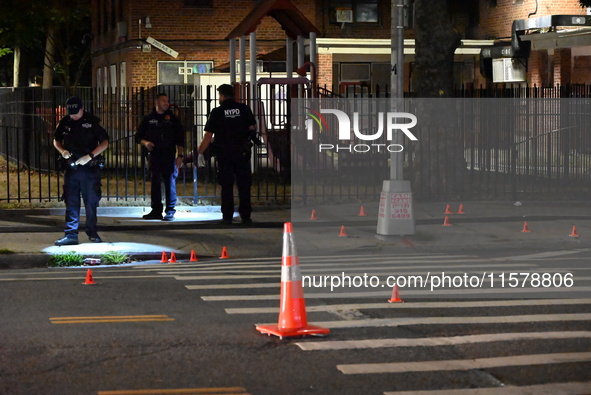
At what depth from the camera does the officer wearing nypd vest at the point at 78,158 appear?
14.3 m

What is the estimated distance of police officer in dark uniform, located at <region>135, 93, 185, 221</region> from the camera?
16.9m

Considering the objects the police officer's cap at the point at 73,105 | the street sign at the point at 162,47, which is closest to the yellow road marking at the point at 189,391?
the police officer's cap at the point at 73,105

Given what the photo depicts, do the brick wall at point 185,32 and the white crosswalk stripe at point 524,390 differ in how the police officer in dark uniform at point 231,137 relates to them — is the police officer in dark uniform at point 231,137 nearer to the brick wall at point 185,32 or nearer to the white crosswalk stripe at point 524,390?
the white crosswalk stripe at point 524,390

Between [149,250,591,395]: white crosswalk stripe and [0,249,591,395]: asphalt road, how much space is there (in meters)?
0.02

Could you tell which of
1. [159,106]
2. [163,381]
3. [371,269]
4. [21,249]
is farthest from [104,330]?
[159,106]

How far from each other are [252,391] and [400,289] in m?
4.13

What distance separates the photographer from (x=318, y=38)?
127 feet

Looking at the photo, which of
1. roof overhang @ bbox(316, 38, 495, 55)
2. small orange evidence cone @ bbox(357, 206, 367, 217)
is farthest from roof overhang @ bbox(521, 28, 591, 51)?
small orange evidence cone @ bbox(357, 206, 367, 217)

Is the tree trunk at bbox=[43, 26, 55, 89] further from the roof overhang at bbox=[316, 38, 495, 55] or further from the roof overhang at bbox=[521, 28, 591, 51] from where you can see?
the roof overhang at bbox=[521, 28, 591, 51]

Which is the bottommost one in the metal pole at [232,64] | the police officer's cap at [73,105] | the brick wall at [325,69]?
the police officer's cap at [73,105]

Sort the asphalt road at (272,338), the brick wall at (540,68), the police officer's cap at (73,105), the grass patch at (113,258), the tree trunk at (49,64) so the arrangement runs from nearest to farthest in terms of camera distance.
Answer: the asphalt road at (272,338) < the grass patch at (113,258) < the police officer's cap at (73,105) < the brick wall at (540,68) < the tree trunk at (49,64)

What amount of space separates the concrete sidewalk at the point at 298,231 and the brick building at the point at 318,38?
19.3m

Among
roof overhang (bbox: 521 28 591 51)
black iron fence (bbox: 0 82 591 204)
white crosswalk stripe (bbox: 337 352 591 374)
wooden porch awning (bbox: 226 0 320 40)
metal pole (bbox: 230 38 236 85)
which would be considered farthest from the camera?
roof overhang (bbox: 521 28 591 51)

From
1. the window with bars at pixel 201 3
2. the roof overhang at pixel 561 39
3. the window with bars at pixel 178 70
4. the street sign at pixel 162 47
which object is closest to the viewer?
the roof overhang at pixel 561 39
